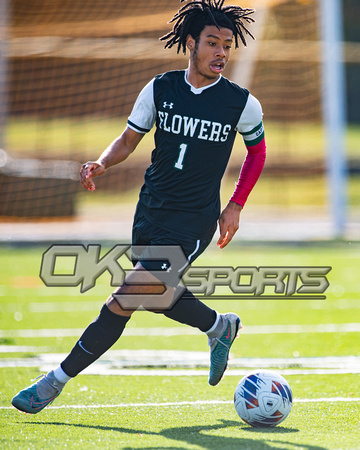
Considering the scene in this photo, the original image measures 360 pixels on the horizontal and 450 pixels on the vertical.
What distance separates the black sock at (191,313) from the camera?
4324 mm

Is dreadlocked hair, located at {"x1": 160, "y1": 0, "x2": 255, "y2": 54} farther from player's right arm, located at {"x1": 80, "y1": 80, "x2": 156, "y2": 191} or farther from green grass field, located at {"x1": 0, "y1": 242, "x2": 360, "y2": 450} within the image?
green grass field, located at {"x1": 0, "y1": 242, "x2": 360, "y2": 450}

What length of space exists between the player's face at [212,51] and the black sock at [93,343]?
1381mm

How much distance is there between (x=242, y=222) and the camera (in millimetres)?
14562

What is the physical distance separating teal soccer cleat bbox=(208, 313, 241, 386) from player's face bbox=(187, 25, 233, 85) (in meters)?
1.40

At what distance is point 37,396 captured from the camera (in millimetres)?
3934

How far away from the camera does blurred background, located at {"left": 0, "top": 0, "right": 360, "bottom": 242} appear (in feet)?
42.7

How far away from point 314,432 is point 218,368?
0.89 metres

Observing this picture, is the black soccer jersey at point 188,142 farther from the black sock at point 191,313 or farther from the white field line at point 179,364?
the white field line at point 179,364

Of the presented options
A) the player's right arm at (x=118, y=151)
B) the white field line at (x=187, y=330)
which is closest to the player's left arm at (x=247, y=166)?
the player's right arm at (x=118, y=151)

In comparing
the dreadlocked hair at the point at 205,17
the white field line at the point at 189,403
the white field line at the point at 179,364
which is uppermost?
the dreadlocked hair at the point at 205,17

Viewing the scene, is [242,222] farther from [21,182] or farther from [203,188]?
[203,188]

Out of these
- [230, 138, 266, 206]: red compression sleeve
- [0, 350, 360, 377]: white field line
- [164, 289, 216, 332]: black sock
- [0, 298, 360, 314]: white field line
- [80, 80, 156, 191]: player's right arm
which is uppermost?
[80, 80, 156, 191]: player's right arm

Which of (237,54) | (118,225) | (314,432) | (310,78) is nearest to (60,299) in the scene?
(314,432)

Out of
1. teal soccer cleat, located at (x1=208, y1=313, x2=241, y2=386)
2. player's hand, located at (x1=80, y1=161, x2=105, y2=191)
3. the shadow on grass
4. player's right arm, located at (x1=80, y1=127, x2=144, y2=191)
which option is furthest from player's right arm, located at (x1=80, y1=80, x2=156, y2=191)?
the shadow on grass
